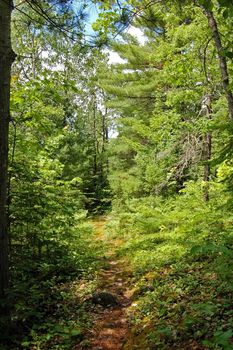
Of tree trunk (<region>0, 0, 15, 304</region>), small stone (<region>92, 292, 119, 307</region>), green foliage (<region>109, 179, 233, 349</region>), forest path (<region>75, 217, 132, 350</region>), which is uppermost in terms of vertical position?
tree trunk (<region>0, 0, 15, 304</region>)

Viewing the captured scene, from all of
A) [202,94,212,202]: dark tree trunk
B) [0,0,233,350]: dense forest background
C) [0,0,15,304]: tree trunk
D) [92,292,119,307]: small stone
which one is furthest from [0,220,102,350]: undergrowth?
[202,94,212,202]: dark tree trunk

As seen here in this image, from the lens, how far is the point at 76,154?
20188 mm

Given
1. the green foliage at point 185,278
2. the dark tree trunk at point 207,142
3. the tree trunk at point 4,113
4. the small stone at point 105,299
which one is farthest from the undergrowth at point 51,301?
the dark tree trunk at point 207,142

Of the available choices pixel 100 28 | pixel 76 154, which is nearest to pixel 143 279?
pixel 100 28

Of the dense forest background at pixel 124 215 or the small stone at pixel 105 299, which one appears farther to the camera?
the small stone at pixel 105 299

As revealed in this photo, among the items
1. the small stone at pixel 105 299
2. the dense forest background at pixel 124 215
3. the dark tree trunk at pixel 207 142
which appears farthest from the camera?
the dark tree trunk at pixel 207 142

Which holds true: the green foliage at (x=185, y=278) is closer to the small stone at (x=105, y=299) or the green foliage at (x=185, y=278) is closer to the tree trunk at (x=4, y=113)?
the small stone at (x=105, y=299)

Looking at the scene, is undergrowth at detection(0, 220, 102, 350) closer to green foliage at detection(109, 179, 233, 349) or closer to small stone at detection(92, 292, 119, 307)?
small stone at detection(92, 292, 119, 307)

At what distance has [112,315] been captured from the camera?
15.4ft

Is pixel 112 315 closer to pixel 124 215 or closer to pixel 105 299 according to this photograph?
pixel 105 299

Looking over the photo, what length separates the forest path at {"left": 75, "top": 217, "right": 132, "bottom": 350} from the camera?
3909 millimetres

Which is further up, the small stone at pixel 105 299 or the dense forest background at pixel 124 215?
the dense forest background at pixel 124 215

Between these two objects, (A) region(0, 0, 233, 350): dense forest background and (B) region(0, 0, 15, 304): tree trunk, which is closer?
(A) region(0, 0, 233, 350): dense forest background

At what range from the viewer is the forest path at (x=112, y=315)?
391cm
